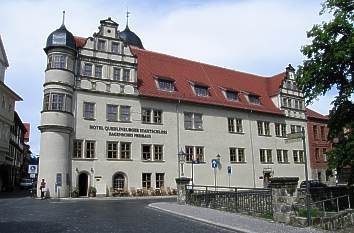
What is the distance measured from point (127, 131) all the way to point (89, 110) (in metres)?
3.90

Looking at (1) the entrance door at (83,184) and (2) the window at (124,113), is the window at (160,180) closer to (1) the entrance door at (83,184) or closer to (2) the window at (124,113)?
(2) the window at (124,113)

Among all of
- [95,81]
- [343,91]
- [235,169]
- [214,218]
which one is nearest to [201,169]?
[235,169]

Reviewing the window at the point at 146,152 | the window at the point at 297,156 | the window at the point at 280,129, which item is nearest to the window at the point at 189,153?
the window at the point at 146,152

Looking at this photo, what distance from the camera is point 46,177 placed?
106 ft

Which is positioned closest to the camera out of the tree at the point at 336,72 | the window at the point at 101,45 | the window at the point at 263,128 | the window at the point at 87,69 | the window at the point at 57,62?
the tree at the point at 336,72

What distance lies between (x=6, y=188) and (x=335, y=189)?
4082cm

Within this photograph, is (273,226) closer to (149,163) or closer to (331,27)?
(331,27)

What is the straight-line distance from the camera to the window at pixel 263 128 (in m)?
46.1

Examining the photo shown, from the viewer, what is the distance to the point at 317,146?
52.4 metres

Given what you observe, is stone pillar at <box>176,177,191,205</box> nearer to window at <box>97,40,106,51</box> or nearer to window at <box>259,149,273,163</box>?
window at <box>97,40,106,51</box>

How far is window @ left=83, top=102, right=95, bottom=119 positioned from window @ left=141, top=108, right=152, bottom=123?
474 centimetres

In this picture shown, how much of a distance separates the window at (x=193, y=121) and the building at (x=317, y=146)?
1820cm

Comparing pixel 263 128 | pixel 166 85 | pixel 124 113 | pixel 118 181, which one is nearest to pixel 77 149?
pixel 118 181

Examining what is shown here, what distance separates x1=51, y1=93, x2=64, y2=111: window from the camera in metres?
33.3
